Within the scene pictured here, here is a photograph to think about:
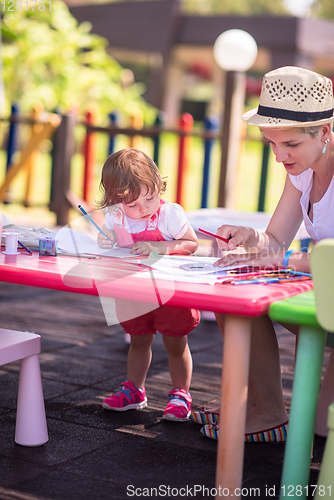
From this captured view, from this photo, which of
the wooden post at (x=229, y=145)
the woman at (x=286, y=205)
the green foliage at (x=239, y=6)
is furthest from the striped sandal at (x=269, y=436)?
the green foliage at (x=239, y=6)

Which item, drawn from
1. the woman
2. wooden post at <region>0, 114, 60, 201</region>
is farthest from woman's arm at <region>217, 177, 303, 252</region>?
wooden post at <region>0, 114, 60, 201</region>

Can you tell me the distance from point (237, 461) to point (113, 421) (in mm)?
927

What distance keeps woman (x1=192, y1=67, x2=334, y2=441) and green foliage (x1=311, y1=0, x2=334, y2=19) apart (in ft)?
142

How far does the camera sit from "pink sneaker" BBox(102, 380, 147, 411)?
2.49 meters

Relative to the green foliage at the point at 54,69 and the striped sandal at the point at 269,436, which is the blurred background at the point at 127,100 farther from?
the striped sandal at the point at 269,436

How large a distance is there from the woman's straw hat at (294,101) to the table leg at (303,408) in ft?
2.17

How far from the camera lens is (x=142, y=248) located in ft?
7.13

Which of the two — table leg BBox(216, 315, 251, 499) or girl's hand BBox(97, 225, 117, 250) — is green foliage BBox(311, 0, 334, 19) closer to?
girl's hand BBox(97, 225, 117, 250)

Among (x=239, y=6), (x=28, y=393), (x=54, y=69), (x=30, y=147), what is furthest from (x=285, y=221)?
(x=239, y=6)

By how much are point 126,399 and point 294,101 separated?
1370 mm

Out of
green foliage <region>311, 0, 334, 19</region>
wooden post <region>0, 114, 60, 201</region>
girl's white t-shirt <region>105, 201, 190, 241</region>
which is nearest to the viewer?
girl's white t-shirt <region>105, 201, 190, 241</region>

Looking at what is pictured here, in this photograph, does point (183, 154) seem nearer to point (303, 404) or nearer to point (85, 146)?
point (85, 146)

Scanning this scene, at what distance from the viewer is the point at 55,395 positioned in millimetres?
Result: 2654

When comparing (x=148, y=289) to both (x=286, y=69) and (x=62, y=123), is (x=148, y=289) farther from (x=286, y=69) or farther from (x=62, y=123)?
(x=62, y=123)
